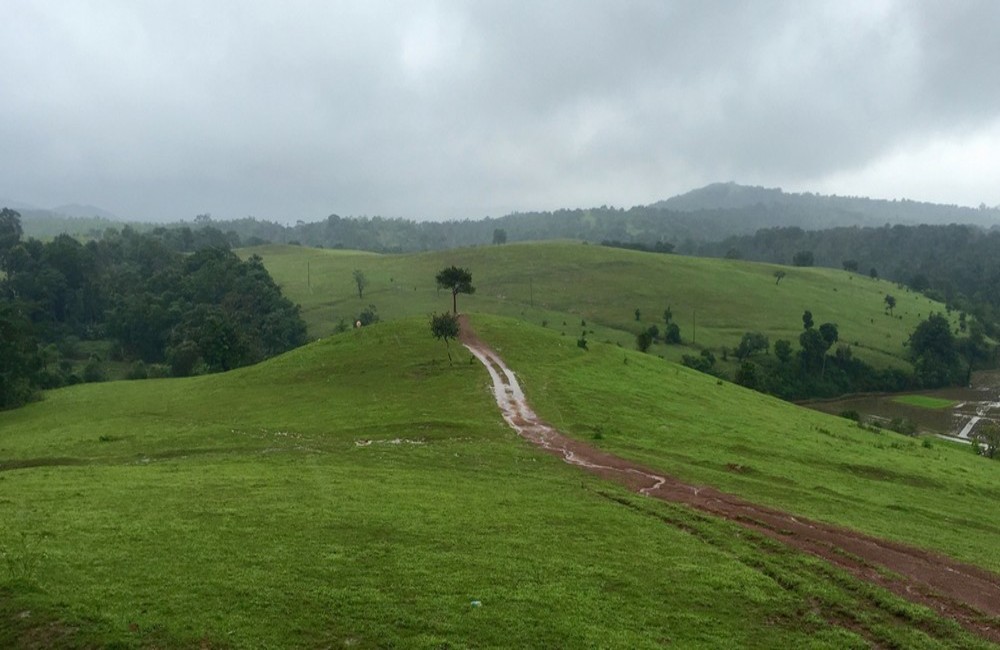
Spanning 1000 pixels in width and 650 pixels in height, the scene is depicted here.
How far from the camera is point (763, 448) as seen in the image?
40000 millimetres

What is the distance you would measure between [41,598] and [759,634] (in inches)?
666

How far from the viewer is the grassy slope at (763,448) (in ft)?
95.1

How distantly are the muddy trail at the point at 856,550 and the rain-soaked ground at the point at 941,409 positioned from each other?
69.3 m

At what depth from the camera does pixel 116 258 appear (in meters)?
179

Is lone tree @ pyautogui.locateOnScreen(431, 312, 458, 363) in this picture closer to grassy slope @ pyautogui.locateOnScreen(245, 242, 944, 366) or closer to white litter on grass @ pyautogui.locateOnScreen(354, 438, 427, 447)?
white litter on grass @ pyautogui.locateOnScreen(354, 438, 427, 447)

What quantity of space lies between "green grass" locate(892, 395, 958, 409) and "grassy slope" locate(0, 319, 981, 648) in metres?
103

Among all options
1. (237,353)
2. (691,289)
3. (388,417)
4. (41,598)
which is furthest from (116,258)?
(41,598)

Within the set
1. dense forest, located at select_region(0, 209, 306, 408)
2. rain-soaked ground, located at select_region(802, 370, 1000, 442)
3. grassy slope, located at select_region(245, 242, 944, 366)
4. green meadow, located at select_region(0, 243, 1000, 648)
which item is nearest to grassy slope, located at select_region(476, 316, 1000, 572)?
green meadow, located at select_region(0, 243, 1000, 648)

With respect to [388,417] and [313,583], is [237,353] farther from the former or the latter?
[313,583]

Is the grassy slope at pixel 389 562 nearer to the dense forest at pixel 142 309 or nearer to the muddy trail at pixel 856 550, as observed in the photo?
the muddy trail at pixel 856 550

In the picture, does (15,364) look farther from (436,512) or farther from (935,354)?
(935,354)

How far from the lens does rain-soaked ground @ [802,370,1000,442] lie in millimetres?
96312

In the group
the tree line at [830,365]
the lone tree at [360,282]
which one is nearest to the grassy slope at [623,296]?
the lone tree at [360,282]

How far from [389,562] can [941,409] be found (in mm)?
117083
